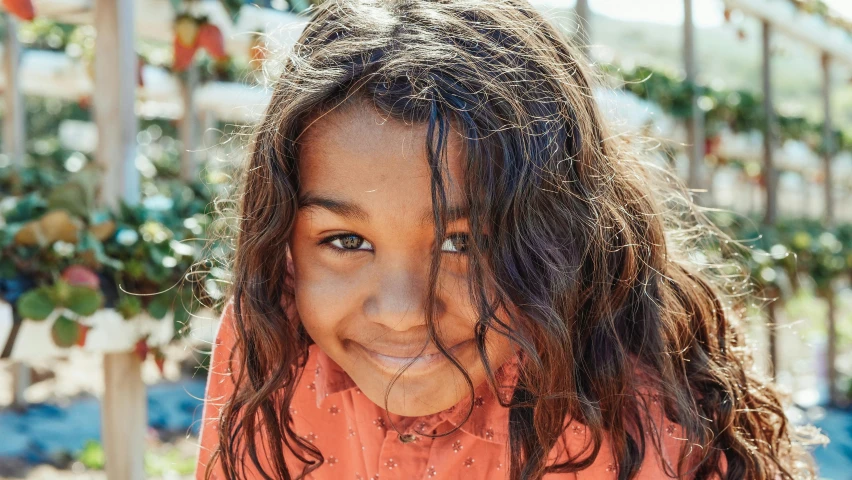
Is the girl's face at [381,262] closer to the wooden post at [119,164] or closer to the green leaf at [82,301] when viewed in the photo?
the green leaf at [82,301]

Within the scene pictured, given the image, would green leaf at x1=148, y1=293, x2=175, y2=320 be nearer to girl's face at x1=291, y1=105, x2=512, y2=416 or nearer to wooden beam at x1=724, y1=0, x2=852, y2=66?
girl's face at x1=291, y1=105, x2=512, y2=416

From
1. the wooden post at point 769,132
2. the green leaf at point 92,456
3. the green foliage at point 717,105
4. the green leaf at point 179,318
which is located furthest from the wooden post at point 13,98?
the wooden post at point 769,132

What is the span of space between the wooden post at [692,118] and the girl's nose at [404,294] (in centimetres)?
291

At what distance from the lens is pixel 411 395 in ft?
3.43

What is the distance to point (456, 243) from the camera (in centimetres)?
98

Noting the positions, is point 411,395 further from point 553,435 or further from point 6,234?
point 6,234

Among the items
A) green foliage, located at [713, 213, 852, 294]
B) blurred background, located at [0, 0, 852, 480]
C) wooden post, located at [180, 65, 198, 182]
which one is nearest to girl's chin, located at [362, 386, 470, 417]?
blurred background, located at [0, 0, 852, 480]

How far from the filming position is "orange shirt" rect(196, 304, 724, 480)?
1.15 m

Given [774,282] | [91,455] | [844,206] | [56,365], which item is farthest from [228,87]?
[844,206]

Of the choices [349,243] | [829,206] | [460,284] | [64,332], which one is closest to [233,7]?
[64,332]

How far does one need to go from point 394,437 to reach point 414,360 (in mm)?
226

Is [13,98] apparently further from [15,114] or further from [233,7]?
[233,7]

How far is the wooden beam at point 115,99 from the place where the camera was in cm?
203

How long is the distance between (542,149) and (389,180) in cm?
21
